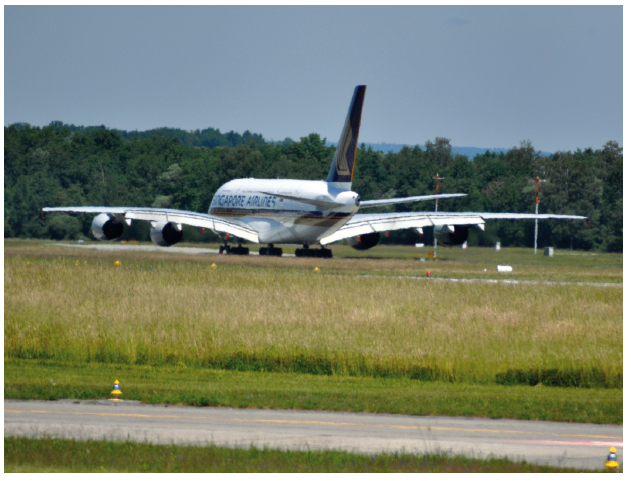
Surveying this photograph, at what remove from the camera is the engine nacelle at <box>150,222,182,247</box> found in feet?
171

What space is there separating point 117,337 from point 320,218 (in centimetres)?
2946

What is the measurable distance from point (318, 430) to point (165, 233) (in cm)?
3916

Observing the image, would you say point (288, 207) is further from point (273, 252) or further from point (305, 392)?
point (305, 392)

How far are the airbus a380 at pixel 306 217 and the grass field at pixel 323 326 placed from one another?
14539 millimetres

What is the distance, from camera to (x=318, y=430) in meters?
14.0

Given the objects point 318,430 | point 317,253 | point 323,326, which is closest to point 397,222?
point 317,253

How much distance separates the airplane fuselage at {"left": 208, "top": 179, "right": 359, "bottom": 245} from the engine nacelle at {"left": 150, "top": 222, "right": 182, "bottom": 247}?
5.51 metres

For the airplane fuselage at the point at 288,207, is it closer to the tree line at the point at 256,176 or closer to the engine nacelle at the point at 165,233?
the engine nacelle at the point at 165,233

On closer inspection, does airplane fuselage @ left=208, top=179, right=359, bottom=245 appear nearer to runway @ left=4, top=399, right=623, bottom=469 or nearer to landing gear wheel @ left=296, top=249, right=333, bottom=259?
landing gear wheel @ left=296, top=249, right=333, bottom=259

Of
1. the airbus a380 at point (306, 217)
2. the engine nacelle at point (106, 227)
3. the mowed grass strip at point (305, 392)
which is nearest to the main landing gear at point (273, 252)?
the airbus a380 at point (306, 217)

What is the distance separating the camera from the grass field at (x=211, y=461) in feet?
37.7

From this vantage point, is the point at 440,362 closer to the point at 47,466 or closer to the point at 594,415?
the point at 594,415

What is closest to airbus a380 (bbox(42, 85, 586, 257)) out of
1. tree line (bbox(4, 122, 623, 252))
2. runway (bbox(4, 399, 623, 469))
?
tree line (bbox(4, 122, 623, 252))

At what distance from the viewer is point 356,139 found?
49188 mm
